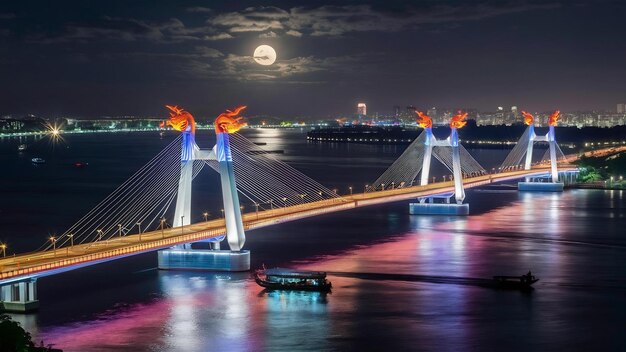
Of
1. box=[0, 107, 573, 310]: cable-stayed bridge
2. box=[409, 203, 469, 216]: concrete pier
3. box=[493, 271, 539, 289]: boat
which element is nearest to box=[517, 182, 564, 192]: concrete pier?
box=[0, 107, 573, 310]: cable-stayed bridge

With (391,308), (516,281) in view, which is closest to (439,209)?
(516,281)

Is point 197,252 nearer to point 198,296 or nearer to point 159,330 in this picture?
point 198,296

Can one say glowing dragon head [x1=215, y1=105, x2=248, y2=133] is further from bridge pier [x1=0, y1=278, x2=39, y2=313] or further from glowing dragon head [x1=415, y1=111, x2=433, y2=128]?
glowing dragon head [x1=415, y1=111, x2=433, y2=128]

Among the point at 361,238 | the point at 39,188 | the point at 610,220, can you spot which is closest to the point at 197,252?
the point at 361,238

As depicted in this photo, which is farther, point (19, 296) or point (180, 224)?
Result: point (180, 224)

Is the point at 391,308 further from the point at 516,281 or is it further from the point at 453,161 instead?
the point at 453,161
